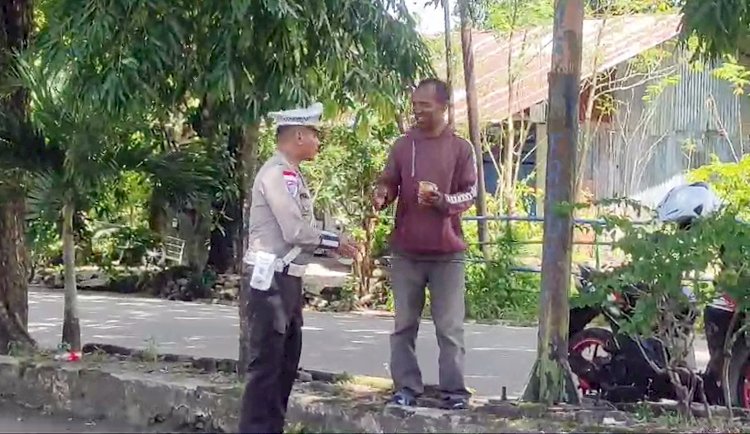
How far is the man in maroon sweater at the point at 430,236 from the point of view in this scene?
5.93 metres

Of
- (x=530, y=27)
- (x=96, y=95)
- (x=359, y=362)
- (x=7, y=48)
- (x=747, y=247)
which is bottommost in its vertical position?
(x=359, y=362)

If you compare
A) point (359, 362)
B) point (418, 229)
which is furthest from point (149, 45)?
point (359, 362)

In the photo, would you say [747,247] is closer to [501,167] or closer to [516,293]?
[516,293]

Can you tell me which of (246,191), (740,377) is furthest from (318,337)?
(740,377)

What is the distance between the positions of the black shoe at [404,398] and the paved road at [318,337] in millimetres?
1682

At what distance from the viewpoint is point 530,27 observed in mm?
16719

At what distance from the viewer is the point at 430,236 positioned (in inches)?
234

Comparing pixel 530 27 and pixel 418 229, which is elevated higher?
pixel 530 27

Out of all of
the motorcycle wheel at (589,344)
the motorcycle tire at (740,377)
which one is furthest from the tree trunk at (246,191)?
the motorcycle tire at (740,377)

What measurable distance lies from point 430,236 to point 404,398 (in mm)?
861

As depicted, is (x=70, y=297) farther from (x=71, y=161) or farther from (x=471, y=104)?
(x=471, y=104)

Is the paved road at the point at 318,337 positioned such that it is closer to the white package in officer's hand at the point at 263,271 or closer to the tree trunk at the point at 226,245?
the tree trunk at the point at 226,245

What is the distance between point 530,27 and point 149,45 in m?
11.3

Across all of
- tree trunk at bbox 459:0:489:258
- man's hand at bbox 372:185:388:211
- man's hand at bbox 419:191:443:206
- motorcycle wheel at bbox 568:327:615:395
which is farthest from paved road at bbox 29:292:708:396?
man's hand at bbox 419:191:443:206
